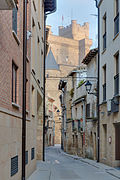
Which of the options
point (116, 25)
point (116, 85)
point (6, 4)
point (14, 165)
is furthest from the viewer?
point (116, 25)

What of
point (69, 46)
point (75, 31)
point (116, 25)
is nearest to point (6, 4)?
point (116, 25)

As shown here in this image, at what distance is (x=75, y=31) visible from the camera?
10500 cm

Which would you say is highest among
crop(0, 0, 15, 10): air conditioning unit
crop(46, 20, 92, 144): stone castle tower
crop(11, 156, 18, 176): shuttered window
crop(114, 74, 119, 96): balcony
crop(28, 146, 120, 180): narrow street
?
crop(46, 20, 92, 144): stone castle tower

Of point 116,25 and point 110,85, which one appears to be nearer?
point 116,25

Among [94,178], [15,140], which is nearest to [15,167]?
[15,140]

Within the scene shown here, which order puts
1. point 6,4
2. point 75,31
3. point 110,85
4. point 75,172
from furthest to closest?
1. point 75,31
2. point 110,85
3. point 75,172
4. point 6,4

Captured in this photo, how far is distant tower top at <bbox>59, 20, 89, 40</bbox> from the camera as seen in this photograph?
10456 centimetres

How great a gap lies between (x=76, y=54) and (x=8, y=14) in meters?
93.3

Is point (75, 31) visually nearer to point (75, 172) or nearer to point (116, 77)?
point (116, 77)

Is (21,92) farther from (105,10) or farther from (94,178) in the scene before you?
(105,10)

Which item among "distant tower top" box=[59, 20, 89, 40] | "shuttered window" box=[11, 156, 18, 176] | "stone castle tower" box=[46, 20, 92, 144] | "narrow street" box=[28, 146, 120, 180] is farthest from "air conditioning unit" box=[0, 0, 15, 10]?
"distant tower top" box=[59, 20, 89, 40]

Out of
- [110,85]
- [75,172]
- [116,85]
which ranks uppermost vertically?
[110,85]

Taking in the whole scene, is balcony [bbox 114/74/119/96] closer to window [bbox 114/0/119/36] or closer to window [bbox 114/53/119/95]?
window [bbox 114/53/119/95]

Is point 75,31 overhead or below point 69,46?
overhead
